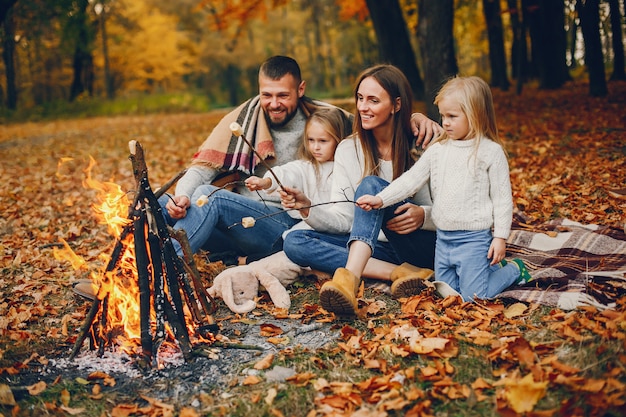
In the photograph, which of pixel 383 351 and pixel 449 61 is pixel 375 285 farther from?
pixel 449 61

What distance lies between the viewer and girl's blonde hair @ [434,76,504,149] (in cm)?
333

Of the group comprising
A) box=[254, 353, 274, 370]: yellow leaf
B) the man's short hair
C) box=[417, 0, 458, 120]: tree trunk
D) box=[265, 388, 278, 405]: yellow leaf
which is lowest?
box=[265, 388, 278, 405]: yellow leaf

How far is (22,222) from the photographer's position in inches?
244

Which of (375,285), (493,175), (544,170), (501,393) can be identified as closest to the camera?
(501,393)

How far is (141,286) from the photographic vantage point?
2844mm

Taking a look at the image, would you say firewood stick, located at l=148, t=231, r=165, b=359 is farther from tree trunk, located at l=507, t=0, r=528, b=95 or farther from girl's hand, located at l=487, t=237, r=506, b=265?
tree trunk, located at l=507, t=0, r=528, b=95

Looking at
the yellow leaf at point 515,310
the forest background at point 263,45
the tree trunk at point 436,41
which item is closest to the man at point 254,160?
the yellow leaf at point 515,310

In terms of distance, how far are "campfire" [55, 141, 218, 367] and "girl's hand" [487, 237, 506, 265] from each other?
1724 millimetres

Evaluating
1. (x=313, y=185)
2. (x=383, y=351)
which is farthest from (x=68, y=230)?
(x=383, y=351)

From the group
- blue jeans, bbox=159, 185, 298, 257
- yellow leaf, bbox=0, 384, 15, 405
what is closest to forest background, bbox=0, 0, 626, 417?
yellow leaf, bbox=0, 384, 15, 405

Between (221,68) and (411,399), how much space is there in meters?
43.0

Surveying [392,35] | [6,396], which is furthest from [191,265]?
[392,35]

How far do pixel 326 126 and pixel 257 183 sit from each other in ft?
2.36

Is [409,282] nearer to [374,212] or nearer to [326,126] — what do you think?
[374,212]
